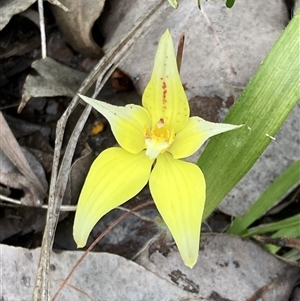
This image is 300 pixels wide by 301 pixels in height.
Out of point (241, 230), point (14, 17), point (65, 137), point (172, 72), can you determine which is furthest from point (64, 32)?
point (241, 230)

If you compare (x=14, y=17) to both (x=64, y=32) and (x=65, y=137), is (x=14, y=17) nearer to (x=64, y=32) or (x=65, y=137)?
(x=64, y=32)

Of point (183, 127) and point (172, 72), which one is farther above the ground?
point (172, 72)

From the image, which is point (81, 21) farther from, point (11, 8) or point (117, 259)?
point (117, 259)

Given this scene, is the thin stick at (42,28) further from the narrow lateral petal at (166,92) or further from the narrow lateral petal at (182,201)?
the narrow lateral petal at (182,201)

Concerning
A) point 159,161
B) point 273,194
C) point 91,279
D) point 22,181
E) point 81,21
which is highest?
point 81,21

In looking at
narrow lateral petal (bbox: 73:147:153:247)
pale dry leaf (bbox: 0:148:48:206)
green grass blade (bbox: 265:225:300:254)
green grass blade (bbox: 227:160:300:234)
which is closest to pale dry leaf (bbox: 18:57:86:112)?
pale dry leaf (bbox: 0:148:48:206)

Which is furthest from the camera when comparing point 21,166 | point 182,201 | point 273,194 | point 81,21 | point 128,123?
point 81,21

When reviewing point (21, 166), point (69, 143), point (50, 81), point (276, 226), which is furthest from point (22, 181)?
point (276, 226)
